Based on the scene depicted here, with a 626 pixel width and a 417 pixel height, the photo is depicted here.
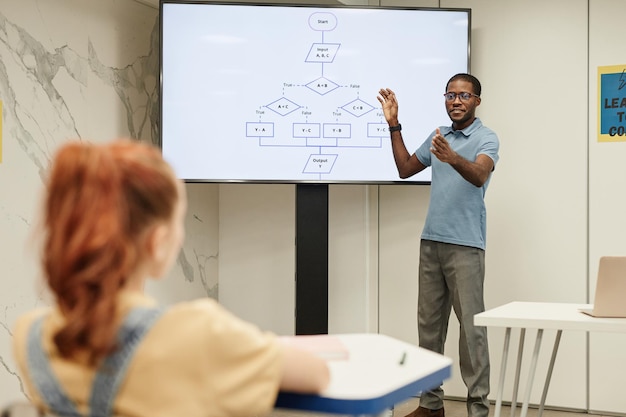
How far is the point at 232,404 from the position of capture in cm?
139

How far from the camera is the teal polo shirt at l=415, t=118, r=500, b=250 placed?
13.3ft

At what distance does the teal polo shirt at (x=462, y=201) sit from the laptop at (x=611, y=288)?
3.85 ft

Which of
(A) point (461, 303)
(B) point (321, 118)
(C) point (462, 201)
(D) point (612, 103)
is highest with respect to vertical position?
(D) point (612, 103)

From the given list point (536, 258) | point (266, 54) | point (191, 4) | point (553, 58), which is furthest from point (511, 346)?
point (191, 4)

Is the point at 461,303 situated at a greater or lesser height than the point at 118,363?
lesser

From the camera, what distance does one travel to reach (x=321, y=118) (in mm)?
4258

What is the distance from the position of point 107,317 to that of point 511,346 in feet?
12.1

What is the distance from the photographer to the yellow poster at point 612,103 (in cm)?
439

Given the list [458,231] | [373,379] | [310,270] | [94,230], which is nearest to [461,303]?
[458,231]

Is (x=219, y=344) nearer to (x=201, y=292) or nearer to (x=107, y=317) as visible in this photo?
(x=107, y=317)

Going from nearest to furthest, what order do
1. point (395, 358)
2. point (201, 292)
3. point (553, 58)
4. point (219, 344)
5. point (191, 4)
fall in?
point (219, 344)
point (395, 358)
point (191, 4)
point (553, 58)
point (201, 292)

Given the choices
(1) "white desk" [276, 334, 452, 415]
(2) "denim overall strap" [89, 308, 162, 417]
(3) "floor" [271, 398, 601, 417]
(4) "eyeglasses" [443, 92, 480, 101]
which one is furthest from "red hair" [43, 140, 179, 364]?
(3) "floor" [271, 398, 601, 417]

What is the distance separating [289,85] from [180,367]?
9.91 feet

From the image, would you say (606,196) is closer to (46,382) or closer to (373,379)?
(373,379)
